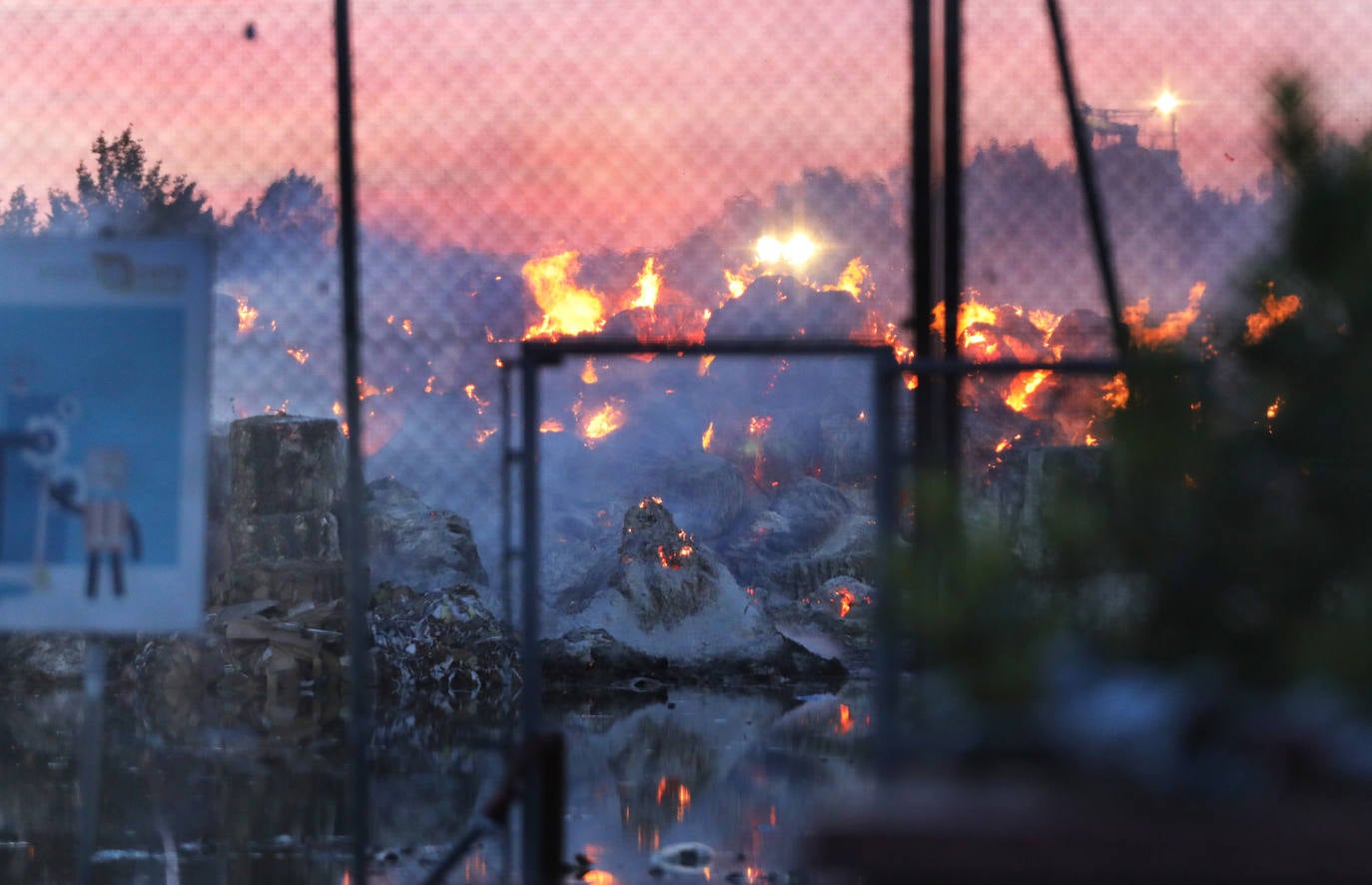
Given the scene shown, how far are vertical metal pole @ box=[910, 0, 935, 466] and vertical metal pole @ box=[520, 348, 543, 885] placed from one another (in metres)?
1.20

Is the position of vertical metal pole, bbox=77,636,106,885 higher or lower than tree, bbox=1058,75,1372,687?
lower

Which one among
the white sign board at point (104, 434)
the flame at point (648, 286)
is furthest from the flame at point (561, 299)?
the white sign board at point (104, 434)

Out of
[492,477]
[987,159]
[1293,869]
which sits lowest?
[1293,869]

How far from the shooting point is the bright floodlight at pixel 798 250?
505 cm

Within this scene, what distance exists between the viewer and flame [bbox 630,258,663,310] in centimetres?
487

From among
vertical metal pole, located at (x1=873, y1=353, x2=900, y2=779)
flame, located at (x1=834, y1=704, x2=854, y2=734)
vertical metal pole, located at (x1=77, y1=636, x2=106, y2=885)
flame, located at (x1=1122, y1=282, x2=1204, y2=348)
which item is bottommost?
flame, located at (x1=834, y1=704, x2=854, y2=734)

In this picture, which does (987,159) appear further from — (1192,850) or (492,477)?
(1192,850)

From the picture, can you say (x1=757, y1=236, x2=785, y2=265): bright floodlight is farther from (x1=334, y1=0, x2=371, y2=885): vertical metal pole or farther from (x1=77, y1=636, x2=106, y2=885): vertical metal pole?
(x1=77, y1=636, x2=106, y2=885): vertical metal pole

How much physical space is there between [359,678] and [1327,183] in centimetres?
290

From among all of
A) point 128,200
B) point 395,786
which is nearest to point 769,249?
point 128,200

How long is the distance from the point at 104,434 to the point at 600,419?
891cm

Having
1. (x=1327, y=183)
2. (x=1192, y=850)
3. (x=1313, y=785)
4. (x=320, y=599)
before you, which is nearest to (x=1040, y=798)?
(x=1192, y=850)

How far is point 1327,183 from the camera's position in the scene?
286cm

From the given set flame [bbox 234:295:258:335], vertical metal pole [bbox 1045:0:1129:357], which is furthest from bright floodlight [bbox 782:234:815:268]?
flame [bbox 234:295:258:335]
